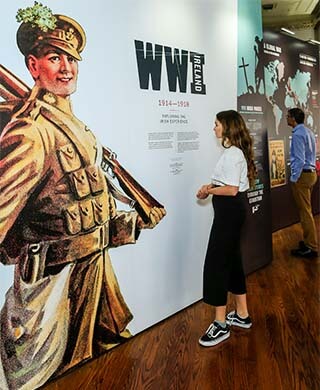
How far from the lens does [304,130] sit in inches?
186

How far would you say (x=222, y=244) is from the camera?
2.83 m

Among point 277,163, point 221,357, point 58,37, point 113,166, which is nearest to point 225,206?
point 113,166

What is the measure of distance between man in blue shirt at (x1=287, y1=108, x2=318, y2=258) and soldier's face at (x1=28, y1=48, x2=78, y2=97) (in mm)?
3044

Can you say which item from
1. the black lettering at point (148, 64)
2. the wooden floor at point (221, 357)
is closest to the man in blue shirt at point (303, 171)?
the wooden floor at point (221, 357)

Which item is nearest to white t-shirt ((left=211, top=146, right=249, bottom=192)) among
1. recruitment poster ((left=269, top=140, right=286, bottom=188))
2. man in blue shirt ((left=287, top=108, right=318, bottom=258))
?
man in blue shirt ((left=287, top=108, right=318, bottom=258))

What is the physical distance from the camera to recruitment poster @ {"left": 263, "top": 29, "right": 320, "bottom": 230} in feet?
18.6

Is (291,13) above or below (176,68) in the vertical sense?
above

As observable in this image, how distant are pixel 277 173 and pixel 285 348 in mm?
3600

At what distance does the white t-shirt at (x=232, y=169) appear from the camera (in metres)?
2.73

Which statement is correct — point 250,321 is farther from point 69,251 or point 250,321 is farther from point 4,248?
point 4,248

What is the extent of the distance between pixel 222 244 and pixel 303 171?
2.36 m

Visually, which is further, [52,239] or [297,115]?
[297,115]

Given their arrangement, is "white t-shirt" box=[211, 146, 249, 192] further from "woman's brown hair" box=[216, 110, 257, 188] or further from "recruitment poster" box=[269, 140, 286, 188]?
"recruitment poster" box=[269, 140, 286, 188]

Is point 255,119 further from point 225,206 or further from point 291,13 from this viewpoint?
point 291,13
